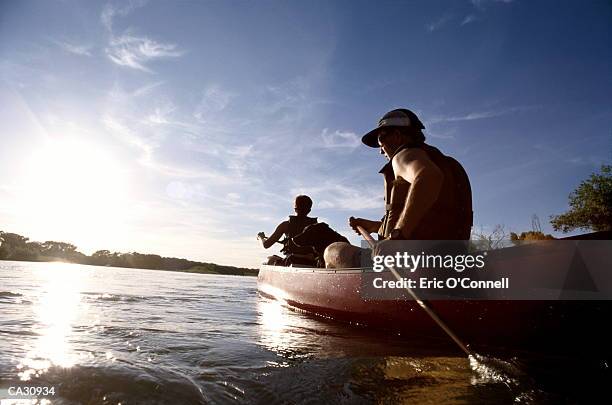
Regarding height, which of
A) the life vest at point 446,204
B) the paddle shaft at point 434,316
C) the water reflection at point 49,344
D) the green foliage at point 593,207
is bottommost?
the water reflection at point 49,344

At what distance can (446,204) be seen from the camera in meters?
3.94

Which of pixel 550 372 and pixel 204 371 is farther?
pixel 550 372

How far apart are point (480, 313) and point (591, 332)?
819 mm

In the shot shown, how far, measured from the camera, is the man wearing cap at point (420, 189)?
3697 mm

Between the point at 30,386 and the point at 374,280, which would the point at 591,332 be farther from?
the point at 30,386

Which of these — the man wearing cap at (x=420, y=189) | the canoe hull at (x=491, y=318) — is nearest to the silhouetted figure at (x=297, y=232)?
the canoe hull at (x=491, y=318)

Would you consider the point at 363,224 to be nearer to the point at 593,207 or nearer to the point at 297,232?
the point at 297,232

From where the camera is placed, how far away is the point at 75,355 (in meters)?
2.68

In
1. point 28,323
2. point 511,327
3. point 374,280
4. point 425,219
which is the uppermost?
point 425,219

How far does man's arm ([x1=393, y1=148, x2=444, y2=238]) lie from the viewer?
366 centimetres

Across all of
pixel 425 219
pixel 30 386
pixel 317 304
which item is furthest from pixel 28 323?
pixel 425 219

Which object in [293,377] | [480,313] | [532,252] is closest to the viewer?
[293,377]

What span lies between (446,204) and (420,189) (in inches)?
20.0

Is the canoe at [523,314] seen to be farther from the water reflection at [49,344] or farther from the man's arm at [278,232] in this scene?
the man's arm at [278,232]
